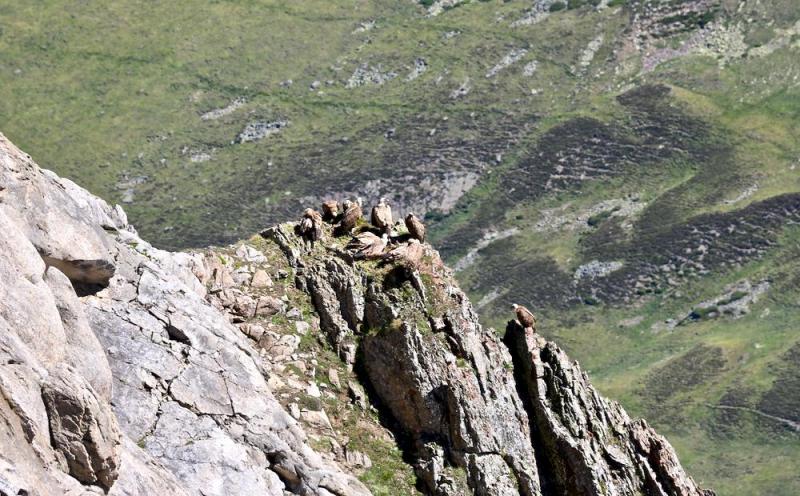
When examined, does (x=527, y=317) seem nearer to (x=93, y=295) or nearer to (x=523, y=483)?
(x=523, y=483)

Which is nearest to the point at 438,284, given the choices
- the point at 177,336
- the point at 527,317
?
the point at 527,317

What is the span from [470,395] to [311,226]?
37.5 feet

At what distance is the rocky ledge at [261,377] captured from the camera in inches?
1503

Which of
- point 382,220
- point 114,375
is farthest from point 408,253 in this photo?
point 114,375

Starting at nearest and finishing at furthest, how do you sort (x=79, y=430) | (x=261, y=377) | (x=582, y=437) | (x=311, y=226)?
(x=79, y=430) → (x=261, y=377) → (x=582, y=437) → (x=311, y=226)

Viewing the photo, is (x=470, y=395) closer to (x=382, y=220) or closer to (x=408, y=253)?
(x=408, y=253)

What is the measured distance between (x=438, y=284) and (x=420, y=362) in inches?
161

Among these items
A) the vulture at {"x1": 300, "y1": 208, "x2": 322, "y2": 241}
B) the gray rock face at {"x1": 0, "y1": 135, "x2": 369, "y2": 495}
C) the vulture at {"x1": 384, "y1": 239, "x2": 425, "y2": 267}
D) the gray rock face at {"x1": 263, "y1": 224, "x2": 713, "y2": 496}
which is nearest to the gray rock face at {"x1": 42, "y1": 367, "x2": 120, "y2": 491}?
the gray rock face at {"x1": 0, "y1": 135, "x2": 369, "y2": 495}

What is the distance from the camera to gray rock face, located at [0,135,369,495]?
36.7 m

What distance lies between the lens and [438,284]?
2382 inches

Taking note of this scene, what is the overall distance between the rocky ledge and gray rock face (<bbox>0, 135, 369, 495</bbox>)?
6 cm

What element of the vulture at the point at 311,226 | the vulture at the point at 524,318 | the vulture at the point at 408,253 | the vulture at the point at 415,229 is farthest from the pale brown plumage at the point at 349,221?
the vulture at the point at 524,318

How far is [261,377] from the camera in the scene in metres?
51.4

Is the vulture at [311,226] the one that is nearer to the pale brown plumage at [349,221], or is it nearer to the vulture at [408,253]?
the pale brown plumage at [349,221]
